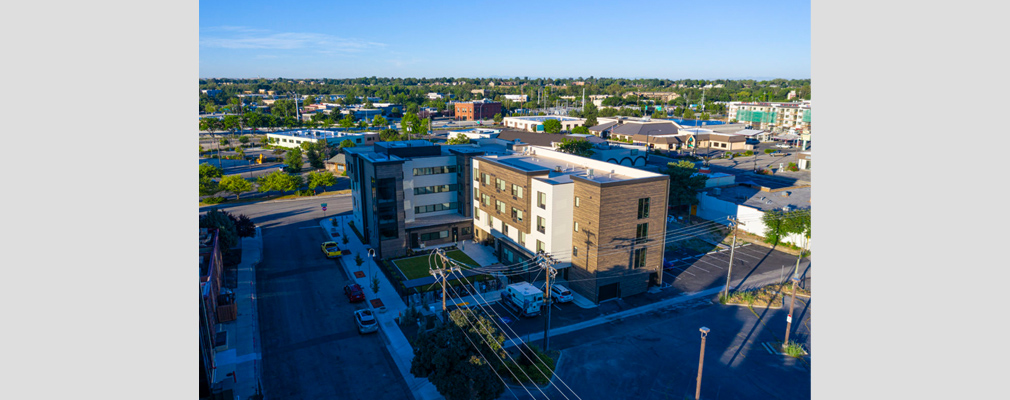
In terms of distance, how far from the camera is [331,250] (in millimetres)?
49188

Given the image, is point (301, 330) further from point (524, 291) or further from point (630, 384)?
point (630, 384)

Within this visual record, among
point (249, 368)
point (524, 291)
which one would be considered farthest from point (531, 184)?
point (249, 368)

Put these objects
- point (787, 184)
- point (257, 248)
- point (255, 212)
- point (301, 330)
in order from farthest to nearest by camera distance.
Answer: point (787, 184), point (255, 212), point (257, 248), point (301, 330)

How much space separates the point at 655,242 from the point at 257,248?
1521 inches

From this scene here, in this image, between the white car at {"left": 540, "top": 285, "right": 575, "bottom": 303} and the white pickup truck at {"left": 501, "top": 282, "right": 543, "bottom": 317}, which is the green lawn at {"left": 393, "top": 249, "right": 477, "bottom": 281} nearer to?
the white pickup truck at {"left": 501, "top": 282, "right": 543, "bottom": 317}

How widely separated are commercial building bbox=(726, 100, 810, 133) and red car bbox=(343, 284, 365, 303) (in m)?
147

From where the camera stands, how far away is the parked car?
111 feet

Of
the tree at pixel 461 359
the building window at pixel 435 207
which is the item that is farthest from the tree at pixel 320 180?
the tree at pixel 461 359

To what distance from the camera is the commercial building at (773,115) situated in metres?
160

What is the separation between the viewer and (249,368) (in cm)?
2950

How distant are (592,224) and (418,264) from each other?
1766 cm

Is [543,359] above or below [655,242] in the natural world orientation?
below

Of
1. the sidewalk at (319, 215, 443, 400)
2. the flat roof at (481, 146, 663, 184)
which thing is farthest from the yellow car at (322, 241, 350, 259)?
the flat roof at (481, 146, 663, 184)

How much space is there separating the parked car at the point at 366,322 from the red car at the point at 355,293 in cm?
402
